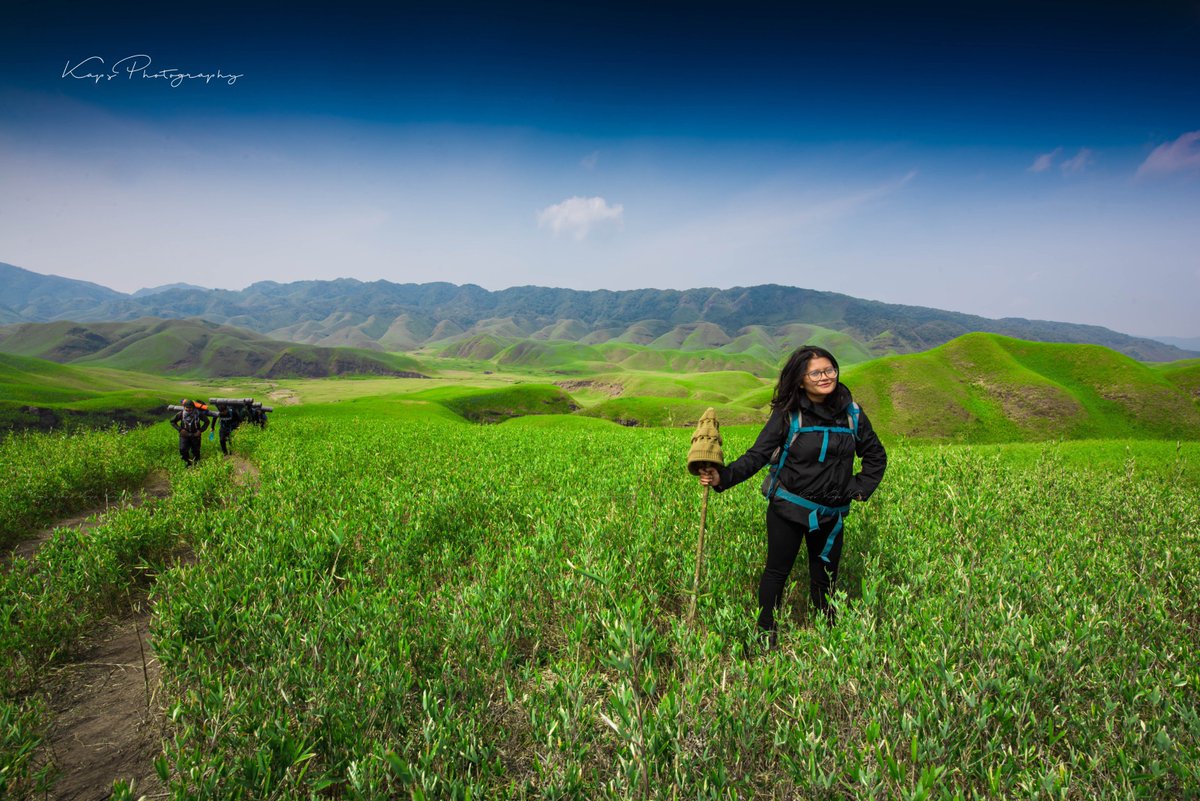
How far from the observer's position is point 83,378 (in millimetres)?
136750

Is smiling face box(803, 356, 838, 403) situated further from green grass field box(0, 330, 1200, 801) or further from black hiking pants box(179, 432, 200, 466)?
black hiking pants box(179, 432, 200, 466)

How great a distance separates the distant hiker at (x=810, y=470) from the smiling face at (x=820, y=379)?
11 mm

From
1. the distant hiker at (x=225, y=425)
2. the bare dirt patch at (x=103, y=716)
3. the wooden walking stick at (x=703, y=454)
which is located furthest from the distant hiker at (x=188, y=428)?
the wooden walking stick at (x=703, y=454)

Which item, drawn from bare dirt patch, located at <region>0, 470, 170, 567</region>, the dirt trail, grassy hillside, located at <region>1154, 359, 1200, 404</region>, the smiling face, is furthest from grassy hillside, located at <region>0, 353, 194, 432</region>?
grassy hillside, located at <region>1154, 359, 1200, 404</region>

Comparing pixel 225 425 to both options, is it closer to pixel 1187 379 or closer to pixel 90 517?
pixel 90 517

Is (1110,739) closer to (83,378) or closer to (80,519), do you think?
(80,519)

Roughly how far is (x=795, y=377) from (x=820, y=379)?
0.29 meters

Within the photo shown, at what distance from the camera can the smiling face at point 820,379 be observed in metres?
5.43

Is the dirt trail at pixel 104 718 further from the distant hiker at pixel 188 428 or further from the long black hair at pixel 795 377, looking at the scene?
the distant hiker at pixel 188 428

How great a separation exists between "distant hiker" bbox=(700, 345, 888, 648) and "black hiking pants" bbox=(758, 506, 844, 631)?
0.04ft

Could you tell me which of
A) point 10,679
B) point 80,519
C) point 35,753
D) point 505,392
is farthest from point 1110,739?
point 505,392

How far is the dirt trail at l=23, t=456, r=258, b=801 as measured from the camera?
418 centimetres

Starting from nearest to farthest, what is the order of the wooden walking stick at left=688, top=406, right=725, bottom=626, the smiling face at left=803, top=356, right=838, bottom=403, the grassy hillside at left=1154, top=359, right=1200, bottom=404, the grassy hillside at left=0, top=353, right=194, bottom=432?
the wooden walking stick at left=688, top=406, right=725, bottom=626, the smiling face at left=803, top=356, right=838, bottom=403, the grassy hillside at left=1154, top=359, right=1200, bottom=404, the grassy hillside at left=0, top=353, right=194, bottom=432

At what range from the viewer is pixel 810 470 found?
17.7 ft
